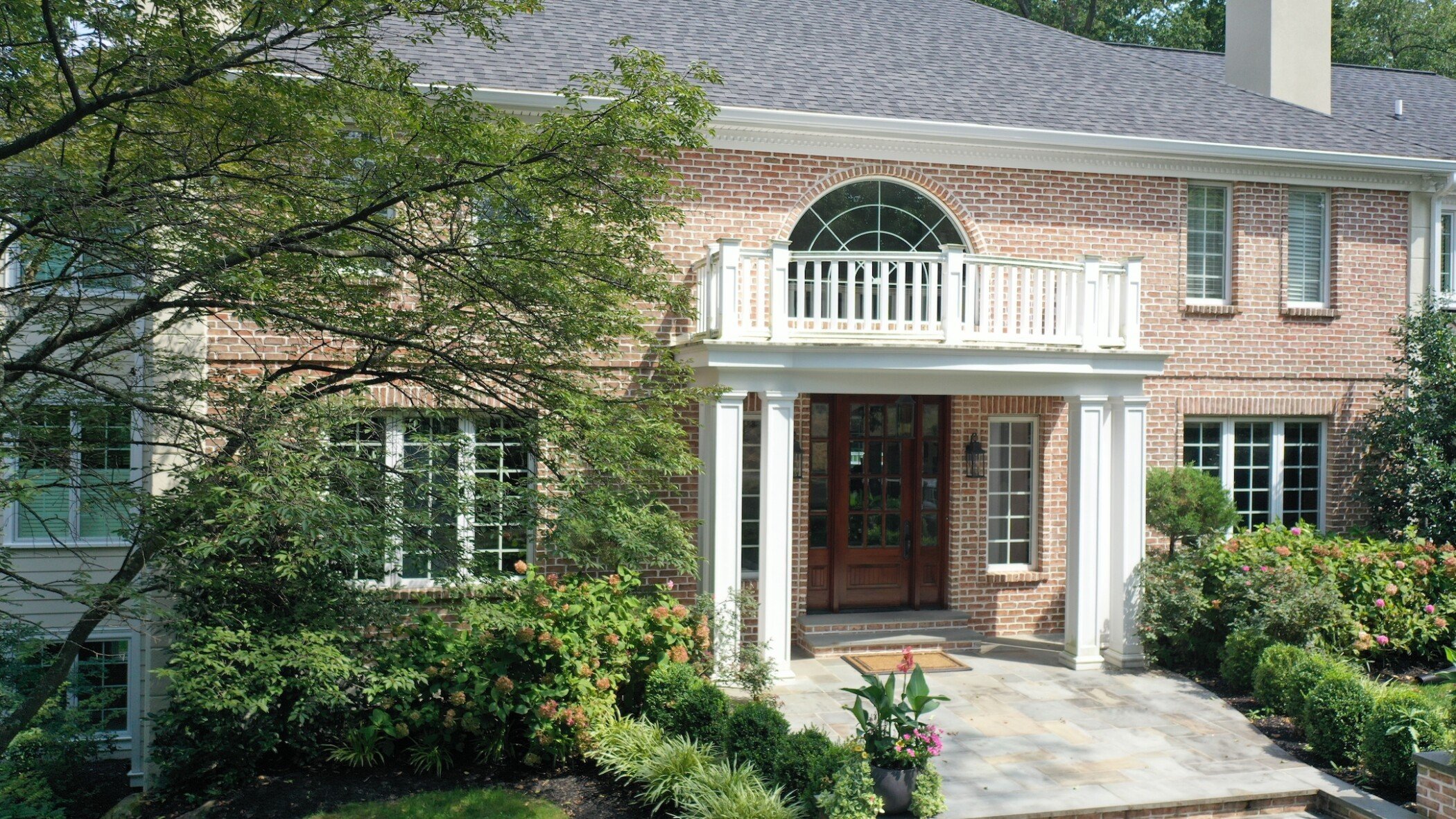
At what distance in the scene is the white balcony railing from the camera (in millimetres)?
9938

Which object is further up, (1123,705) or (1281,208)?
(1281,208)

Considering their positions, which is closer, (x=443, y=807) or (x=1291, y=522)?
(x=443, y=807)

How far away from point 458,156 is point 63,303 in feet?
9.04

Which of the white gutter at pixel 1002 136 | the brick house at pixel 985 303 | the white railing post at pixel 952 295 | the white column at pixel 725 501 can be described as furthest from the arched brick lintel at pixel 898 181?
the white column at pixel 725 501

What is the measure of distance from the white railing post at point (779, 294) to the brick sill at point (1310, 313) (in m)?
7.01

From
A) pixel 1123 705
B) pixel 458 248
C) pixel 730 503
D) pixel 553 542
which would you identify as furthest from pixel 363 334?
pixel 1123 705

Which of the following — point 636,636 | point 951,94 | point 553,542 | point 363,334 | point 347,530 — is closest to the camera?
point 347,530

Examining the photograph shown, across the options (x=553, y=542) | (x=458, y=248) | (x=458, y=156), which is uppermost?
(x=458, y=156)

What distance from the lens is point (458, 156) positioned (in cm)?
655

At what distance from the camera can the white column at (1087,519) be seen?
1088cm

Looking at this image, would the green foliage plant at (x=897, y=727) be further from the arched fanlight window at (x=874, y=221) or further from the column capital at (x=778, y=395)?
the arched fanlight window at (x=874, y=221)

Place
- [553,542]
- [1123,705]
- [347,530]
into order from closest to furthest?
[347,530] < [553,542] < [1123,705]

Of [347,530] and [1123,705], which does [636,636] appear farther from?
[1123,705]

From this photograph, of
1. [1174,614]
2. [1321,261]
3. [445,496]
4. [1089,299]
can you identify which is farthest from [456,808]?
[1321,261]
